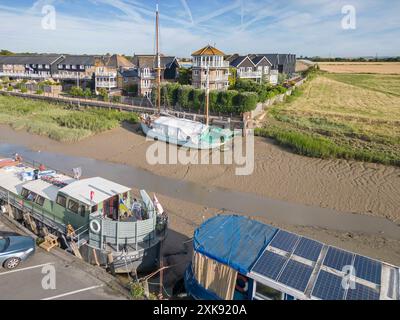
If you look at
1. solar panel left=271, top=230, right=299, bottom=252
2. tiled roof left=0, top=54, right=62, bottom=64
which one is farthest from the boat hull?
tiled roof left=0, top=54, right=62, bottom=64

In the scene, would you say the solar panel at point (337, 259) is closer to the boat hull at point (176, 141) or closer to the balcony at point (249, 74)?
the boat hull at point (176, 141)

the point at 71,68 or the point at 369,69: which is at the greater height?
the point at 369,69

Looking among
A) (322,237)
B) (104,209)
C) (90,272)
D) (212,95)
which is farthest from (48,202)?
(212,95)

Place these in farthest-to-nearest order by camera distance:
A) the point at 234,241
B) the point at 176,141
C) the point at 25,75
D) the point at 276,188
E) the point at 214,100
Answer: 1. the point at 25,75
2. the point at 214,100
3. the point at 176,141
4. the point at 276,188
5. the point at 234,241

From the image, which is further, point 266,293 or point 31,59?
point 31,59

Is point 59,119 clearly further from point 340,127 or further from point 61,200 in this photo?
→ point 340,127

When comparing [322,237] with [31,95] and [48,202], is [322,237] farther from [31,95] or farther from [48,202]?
[31,95]

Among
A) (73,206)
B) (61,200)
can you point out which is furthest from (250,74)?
(73,206)


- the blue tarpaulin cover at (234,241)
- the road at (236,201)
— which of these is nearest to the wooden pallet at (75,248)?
the blue tarpaulin cover at (234,241)
